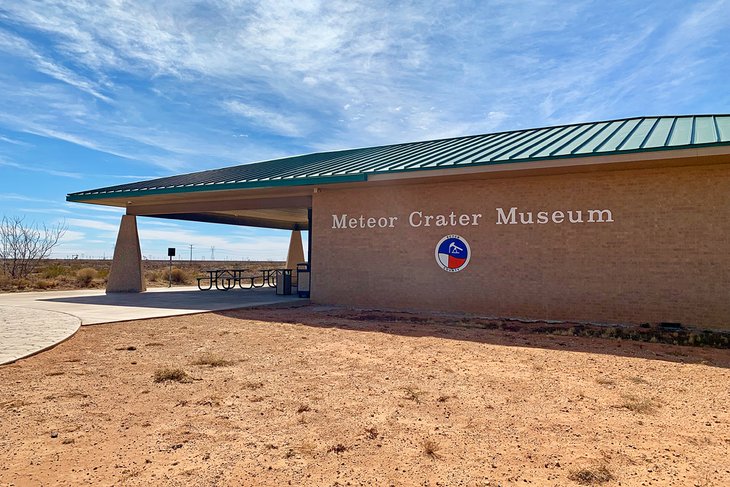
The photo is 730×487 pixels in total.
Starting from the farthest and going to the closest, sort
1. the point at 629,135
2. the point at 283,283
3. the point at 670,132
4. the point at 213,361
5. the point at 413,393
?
the point at 283,283 < the point at 629,135 < the point at 670,132 < the point at 213,361 < the point at 413,393

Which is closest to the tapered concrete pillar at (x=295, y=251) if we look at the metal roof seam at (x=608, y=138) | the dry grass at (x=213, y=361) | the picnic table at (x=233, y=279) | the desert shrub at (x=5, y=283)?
the picnic table at (x=233, y=279)

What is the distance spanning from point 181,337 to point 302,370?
147 inches

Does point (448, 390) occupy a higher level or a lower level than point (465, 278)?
lower

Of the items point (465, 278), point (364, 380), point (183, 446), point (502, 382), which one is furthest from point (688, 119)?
point (183, 446)

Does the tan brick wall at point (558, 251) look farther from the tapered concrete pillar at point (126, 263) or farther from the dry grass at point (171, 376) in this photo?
the tapered concrete pillar at point (126, 263)

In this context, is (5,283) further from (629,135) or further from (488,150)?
(629,135)

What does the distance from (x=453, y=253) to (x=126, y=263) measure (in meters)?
14.6

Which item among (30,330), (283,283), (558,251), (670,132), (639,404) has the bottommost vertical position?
(639,404)

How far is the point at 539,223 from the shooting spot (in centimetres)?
1213

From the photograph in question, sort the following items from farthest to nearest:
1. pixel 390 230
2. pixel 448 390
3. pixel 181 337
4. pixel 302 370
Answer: pixel 390 230, pixel 181 337, pixel 302 370, pixel 448 390

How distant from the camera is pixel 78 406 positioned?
518 cm

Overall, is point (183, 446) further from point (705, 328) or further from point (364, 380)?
point (705, 328)

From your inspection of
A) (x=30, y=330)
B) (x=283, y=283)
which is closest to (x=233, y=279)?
(x=283, y=283)

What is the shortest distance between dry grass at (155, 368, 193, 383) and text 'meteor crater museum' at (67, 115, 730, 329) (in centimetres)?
829
